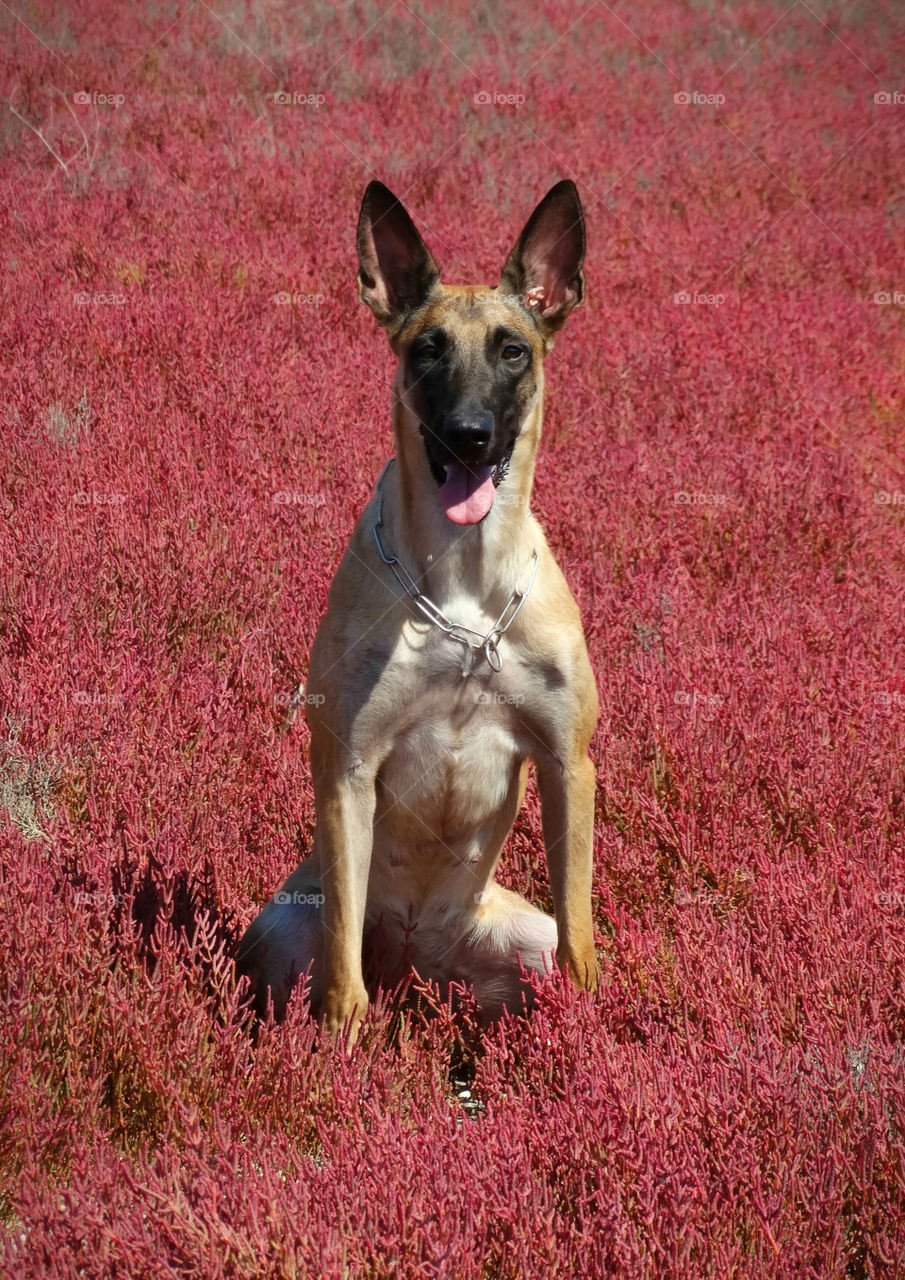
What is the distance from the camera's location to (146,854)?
3.41 m

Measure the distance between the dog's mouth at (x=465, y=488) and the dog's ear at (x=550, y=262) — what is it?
56 centimetres

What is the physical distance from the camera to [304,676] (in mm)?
4527

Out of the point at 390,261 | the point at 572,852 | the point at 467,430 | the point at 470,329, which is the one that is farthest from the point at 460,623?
the point at 390,261

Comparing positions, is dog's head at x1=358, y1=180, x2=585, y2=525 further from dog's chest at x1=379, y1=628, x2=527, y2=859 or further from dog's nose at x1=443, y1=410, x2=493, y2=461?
dog's chest at x1=379, y1=628, x2=527, y2=859

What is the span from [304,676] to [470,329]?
1.67m

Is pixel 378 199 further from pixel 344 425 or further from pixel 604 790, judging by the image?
pixel 344 425

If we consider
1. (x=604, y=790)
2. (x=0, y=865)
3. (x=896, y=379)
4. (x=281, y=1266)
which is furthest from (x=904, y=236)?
(x=281, y=1266)

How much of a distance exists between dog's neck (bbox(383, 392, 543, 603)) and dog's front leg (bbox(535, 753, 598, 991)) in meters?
0.49

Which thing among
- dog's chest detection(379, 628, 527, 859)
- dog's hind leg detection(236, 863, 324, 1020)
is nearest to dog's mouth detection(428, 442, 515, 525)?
dog's chest detection(379, 628, 527, 859)

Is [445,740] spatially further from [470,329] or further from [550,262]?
[550,262]

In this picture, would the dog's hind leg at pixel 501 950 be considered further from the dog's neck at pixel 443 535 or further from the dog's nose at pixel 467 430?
the dog's nose at pixel 467 430

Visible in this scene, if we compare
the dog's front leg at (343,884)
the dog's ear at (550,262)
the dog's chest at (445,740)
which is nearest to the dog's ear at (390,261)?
the dog's ear at (550,262)

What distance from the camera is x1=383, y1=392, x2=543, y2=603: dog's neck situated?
317cm

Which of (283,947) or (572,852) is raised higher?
(572,852)
